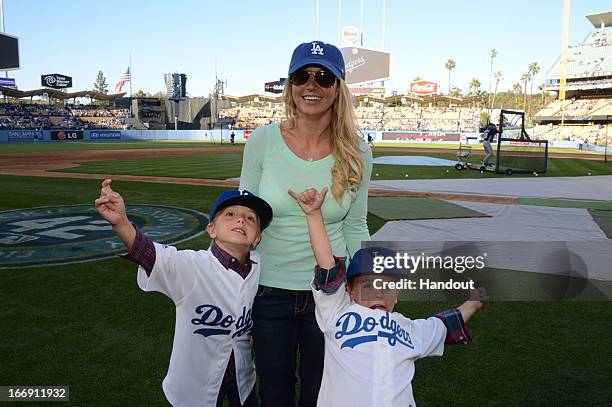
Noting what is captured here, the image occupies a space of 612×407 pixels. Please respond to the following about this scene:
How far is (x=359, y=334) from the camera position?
208cm

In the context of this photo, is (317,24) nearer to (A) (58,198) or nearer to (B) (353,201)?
(A) (58,198)

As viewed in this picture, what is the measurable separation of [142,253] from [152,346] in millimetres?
2498

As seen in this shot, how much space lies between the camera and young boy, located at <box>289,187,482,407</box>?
6.68 feet

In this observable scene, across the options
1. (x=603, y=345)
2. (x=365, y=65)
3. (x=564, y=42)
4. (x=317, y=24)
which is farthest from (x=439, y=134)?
(x=603, y=345)

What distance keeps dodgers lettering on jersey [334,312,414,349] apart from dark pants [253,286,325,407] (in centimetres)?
32

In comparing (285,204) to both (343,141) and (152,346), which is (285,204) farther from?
(152,346)

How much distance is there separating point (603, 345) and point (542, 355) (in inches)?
27.6

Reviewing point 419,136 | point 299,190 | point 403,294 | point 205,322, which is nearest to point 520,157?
Result: point 403,294

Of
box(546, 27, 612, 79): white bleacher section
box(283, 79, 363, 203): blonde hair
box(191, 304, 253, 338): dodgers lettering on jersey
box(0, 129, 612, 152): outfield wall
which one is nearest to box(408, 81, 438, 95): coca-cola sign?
box(546, 27, 612, 79): white bleacher section

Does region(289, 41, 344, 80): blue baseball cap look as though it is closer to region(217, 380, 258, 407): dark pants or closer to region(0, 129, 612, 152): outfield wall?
region(217, 380, 258, 407): dark pants

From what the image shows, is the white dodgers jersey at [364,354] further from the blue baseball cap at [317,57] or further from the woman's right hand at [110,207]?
the blue baseball cap at [317,57]

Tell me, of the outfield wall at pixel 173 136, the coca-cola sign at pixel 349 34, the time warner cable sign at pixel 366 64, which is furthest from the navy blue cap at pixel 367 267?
the coca-cola sign at pixel 349 34

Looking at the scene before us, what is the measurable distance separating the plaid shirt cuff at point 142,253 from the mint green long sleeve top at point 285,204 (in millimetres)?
584

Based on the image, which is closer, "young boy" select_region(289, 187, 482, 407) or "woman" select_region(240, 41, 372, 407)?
"young boy" select_region(289, 187, 482, 407)
